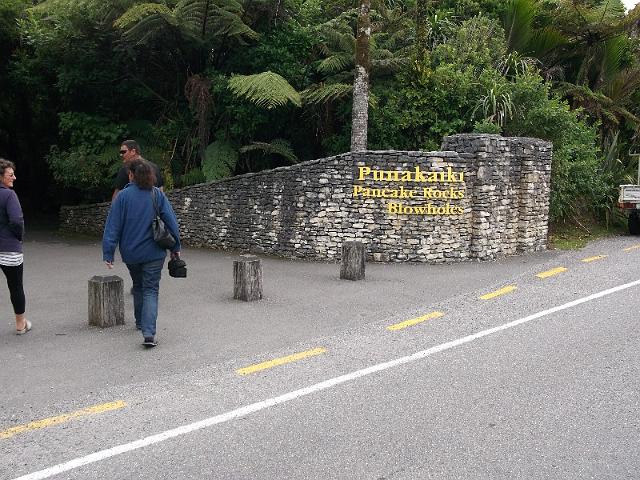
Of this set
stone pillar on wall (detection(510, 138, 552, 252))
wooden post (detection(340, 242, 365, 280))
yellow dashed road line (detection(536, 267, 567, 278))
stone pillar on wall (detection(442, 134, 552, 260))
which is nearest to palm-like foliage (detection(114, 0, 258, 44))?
stone pillar on wall (detection(442, 134, 552, 260))

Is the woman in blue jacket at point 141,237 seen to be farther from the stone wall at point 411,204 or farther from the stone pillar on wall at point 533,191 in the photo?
the stone pillar on wall at point 533,191

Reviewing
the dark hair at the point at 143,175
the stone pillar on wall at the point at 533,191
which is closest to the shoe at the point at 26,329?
the dark hair at the point at 143,175

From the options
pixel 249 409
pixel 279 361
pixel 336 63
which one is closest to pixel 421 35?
pixel 336 63

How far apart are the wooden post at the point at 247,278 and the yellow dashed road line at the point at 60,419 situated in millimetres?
3645

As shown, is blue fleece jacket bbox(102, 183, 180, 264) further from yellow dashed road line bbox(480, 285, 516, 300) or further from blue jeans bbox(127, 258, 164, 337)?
yellow dashed road line bbox(480, 285, 516, 300)

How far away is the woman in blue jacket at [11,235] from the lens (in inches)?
262

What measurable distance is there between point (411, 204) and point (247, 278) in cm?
419

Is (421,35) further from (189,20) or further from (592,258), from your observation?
(592,258)

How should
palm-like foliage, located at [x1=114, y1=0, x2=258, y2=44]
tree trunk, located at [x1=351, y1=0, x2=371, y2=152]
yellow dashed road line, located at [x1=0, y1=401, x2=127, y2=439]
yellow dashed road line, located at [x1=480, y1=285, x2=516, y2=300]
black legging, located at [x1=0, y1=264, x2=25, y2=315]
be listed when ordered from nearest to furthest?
yellow dashed road line, located at [x1=0, y1=401, x2=127, y2=439] < black legging, located at [x1=0, y1=264, x2=25, y2=315] < yellow dashed road line, located at [x1=480, y1=285, x2=516, y2=300] < tree trunk, located at [x1=351, y1=0, x2=371, y2=152] < palm-like foliage, located at [x1=114, y1=0, x2=258, y2=44]

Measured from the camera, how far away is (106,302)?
7.31m

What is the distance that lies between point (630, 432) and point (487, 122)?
9813 mm

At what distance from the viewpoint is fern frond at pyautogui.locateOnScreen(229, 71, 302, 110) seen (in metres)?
13.3

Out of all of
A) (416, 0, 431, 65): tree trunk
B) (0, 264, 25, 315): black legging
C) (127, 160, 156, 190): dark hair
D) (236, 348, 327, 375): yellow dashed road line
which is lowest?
(236, 348, 327, 375): yellow dashed road line

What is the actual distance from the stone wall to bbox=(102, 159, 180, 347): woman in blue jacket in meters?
5.72
